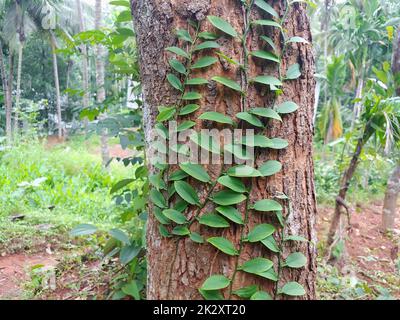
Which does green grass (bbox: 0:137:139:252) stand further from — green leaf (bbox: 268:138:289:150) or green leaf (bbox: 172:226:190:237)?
green leaf (bbox: 268:138:289:150)

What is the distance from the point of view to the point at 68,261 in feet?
5.36

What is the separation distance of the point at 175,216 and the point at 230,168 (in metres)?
0.15

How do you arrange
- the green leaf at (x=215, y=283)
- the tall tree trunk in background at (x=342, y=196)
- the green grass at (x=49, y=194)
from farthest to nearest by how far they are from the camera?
the green grass at (x=49, y=194), the tall tree trunk in background at (x=342, y=196), the green leaf at (x=215, y=283)

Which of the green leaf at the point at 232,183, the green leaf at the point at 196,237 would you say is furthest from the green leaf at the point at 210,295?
the green leaf at the point at 232,183

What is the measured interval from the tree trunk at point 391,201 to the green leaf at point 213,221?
2.65 metres

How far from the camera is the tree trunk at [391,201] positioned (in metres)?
2.83

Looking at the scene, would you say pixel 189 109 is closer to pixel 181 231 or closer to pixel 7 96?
pixel 181 231

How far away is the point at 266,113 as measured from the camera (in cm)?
68

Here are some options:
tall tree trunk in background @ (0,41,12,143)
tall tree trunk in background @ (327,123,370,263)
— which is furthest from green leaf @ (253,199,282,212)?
tall tree trunk in background @ (0,41,12,143)

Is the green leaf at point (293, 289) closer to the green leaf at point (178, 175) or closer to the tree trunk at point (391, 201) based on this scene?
the green leaf at point (178, 175)

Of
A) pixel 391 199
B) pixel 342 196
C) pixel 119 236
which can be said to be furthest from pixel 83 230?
pixel 391 199

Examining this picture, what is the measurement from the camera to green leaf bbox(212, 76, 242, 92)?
0.67m

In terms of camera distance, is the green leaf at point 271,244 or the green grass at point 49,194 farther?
the green grass at point 49,194
